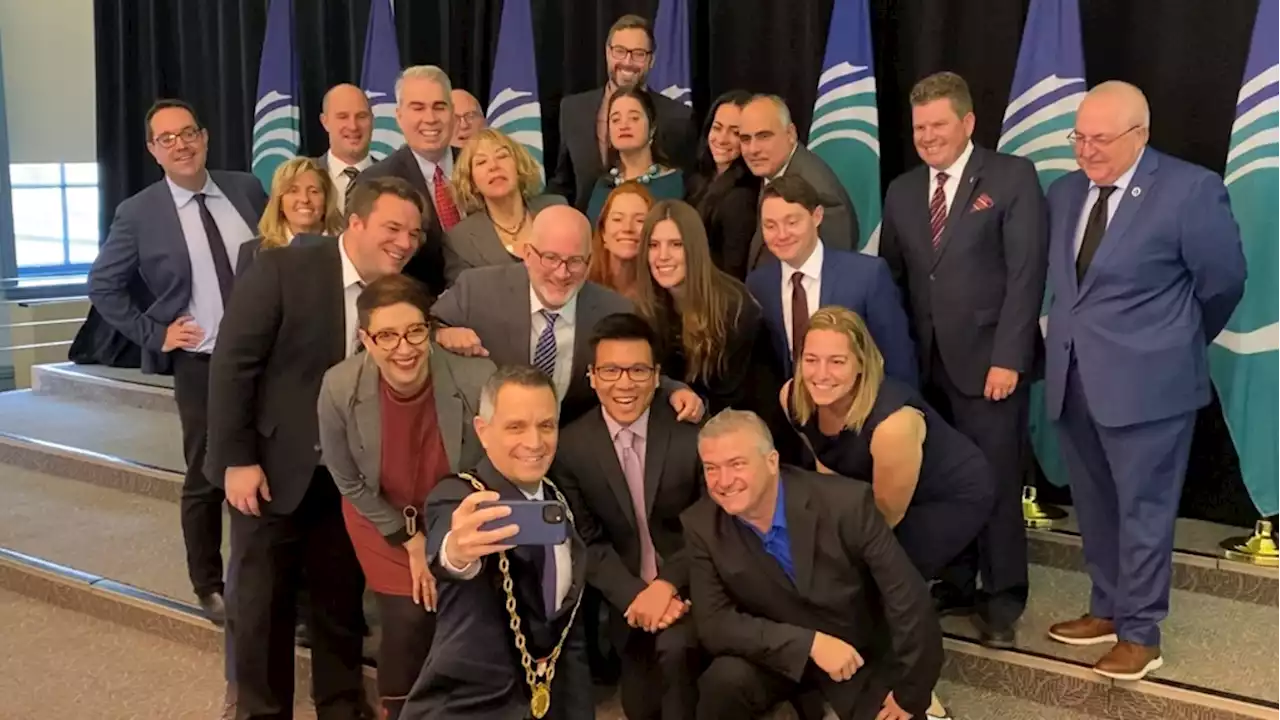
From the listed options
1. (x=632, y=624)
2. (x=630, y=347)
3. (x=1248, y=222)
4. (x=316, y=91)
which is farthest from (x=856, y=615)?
(x=316, y=91)

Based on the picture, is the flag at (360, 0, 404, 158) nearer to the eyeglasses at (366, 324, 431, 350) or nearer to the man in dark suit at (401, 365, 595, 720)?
the eyeglasses at (366, 324, 431, 350)

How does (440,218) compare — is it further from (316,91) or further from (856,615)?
(316,91)

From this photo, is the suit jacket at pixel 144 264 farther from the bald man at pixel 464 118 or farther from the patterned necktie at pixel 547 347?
the patterned necktie at pixel 547 347

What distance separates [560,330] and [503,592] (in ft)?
2.62

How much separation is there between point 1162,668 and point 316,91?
4.82 metres

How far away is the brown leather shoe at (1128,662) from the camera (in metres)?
2.69

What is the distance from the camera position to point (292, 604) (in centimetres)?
283

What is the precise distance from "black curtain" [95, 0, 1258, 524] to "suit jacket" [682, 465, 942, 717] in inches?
72.3

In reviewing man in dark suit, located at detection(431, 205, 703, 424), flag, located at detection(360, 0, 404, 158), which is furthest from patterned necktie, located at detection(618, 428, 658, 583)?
flag, located at detection(360, 0, 404, 158)

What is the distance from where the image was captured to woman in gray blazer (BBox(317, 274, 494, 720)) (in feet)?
8.14

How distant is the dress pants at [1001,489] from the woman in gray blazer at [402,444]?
1.26 m

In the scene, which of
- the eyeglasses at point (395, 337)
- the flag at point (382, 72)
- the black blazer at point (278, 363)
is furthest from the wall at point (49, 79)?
the eyeglasses at point (395, 337)

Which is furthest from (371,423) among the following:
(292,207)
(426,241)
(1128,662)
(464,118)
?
(1128,662)

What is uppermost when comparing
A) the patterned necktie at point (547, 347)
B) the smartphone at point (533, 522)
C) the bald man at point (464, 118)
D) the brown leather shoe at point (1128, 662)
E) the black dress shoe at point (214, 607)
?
the bald man at point (464, 118)
